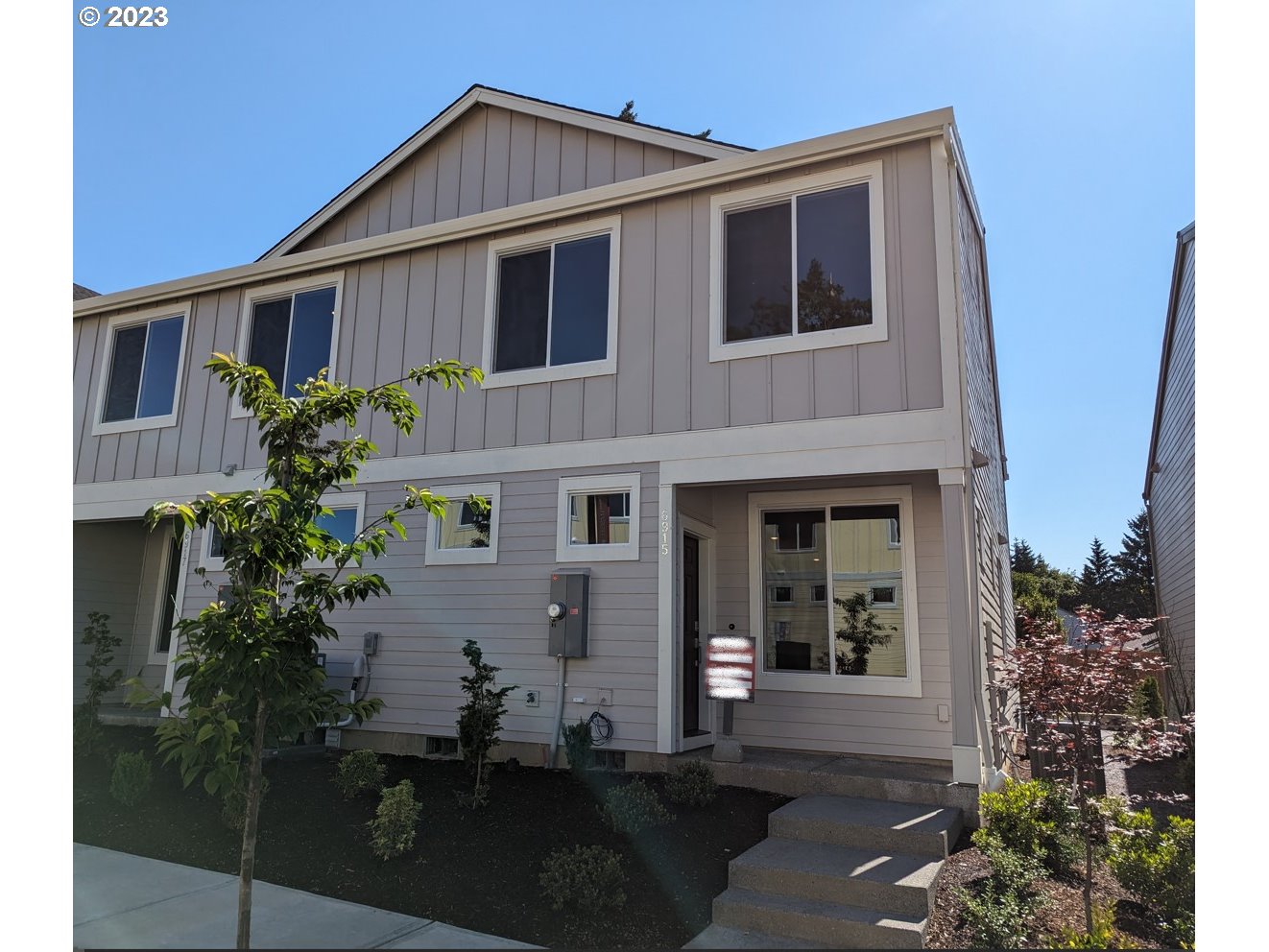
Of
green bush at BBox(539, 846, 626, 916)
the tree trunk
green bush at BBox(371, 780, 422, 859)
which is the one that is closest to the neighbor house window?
green bush at BBox(539, 846, 626, 916)

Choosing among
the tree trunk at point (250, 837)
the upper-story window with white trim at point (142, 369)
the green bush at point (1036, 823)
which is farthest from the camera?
the upper-story window with white trim at point (142, 369)

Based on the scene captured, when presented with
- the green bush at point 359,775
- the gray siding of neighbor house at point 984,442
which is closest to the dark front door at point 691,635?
the gray siding of neighbor house at point 984,442

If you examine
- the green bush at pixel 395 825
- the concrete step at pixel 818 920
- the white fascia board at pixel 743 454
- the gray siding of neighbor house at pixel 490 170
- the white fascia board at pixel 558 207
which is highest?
the gray siding of neighbor house at pixel 490 170

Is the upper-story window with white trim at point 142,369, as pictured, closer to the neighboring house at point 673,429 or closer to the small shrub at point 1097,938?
the neighboring house at point 673,429

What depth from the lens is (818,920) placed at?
4.24 metres

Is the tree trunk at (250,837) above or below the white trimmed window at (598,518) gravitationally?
below

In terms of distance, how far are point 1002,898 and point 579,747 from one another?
129 inches

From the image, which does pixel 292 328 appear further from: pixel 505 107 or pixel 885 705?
pixel 885 705

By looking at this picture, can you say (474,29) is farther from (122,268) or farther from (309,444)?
(122,268)

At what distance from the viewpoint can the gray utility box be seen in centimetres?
708

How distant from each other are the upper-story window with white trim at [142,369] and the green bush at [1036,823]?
361 inches

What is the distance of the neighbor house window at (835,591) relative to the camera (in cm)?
700

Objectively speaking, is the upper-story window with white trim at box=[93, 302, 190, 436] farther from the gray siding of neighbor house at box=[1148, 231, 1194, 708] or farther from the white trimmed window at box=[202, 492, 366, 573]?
the gray siding of neighbor house at box=[1148, 231, 1194, 708]
